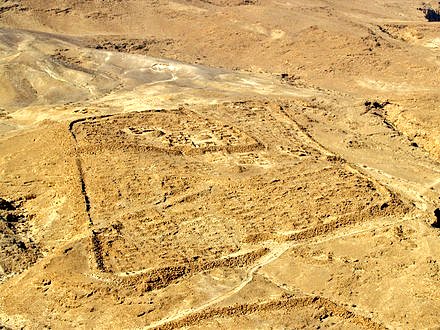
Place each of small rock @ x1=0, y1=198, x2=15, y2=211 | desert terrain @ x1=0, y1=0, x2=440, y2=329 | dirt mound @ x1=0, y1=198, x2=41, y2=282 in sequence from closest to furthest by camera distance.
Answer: desert terrain @ x1=0, y1=0, x2=440, y2=329, dirt mound @ x1=0, y1=198, x2=41, y2=282, small rock @ x1=0, y1=198, x2=15, y2=211

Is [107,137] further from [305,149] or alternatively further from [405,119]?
[405,119]

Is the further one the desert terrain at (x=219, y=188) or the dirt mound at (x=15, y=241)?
the dirt mound at (x=15, y=241)

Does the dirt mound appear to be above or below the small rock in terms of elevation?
below

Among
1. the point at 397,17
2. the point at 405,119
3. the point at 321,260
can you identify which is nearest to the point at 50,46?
the point at 405,119

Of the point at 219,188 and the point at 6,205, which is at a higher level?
the point at 6,205

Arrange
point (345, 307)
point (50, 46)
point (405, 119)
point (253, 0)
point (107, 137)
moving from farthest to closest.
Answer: point (253, 0) → point (50, 46) → point (405, 119) → point (107, 137) → point (345, 307)

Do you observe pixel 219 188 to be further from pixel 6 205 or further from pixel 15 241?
pixel 6 205

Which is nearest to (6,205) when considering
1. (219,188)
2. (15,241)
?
(15,241)

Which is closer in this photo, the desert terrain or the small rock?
the desert terrain
